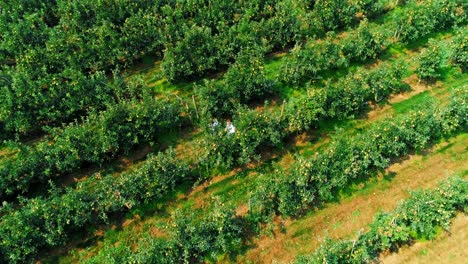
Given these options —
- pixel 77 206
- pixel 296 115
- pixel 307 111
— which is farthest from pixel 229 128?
pixel 77 206

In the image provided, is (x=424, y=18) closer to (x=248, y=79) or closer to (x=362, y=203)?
(x=248, y=79)

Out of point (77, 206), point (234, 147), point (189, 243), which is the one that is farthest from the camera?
point (234, 147)

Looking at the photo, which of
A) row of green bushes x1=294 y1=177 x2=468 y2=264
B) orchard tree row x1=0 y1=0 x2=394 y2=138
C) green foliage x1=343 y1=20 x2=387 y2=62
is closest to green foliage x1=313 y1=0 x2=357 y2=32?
orchard tree row x1=0 y1=0 x2=394 y2=138

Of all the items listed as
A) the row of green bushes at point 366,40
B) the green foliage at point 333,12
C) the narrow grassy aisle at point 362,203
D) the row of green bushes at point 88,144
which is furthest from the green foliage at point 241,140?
the green foliage at point 333,12

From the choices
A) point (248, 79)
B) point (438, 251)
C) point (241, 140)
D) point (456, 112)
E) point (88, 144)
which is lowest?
point (438, 251)

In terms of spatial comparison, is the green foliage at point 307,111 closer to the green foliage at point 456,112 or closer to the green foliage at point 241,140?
the green foliage at point 241,140
